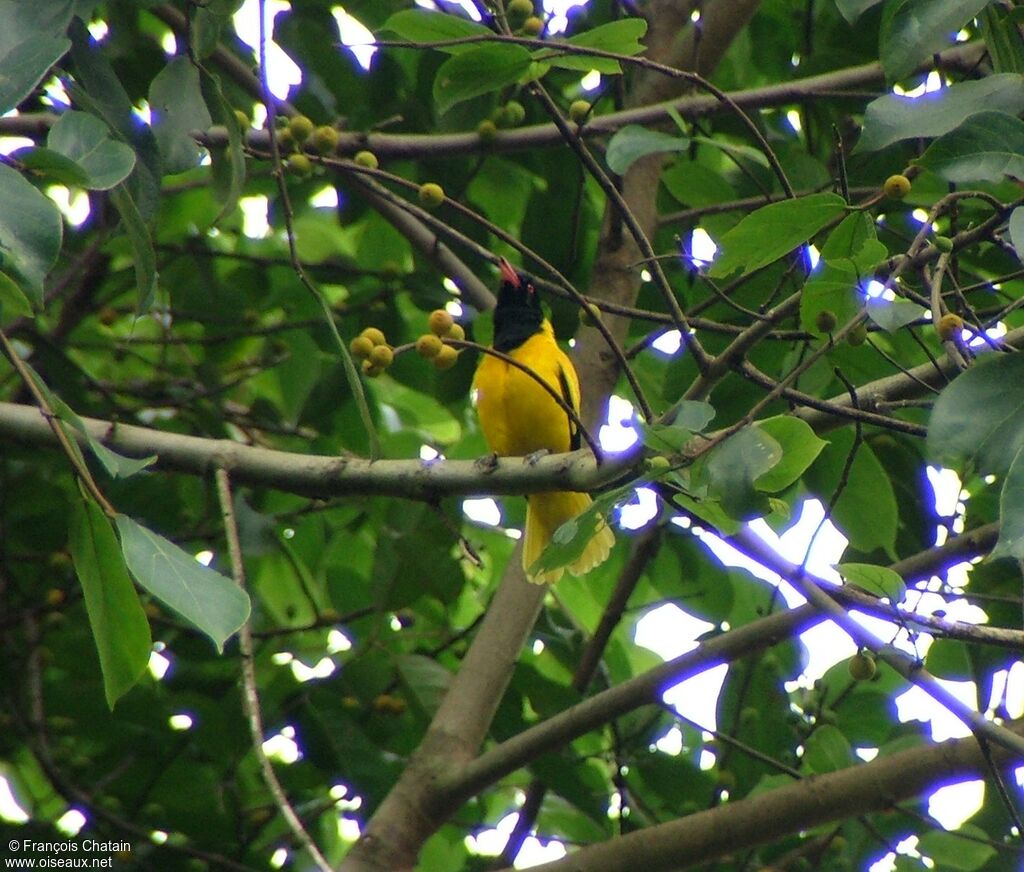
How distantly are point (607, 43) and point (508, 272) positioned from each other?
3.98 feet

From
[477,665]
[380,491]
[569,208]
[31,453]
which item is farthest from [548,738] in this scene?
[31,453]

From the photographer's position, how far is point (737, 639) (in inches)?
A: 102

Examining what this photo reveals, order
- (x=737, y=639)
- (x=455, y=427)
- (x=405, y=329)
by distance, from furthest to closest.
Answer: (x=455, y=427) < (x=405, y=329) < (x=737, y=639)

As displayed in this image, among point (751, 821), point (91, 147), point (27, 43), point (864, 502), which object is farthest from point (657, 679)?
point (27, 43)

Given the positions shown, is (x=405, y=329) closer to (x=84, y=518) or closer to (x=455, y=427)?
(x=455, y=427)

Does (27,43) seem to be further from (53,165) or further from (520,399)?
(520,399)

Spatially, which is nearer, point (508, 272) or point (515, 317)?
point (508, 272)

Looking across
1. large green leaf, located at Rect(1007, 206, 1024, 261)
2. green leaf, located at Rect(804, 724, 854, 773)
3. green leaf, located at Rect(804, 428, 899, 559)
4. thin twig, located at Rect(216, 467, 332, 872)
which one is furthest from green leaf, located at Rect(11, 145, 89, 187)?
green leaf, located at Rect(804, 724, 854, 773)

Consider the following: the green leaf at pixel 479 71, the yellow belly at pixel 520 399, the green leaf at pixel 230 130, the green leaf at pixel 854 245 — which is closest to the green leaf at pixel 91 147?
the green leaf at pixel 230 130

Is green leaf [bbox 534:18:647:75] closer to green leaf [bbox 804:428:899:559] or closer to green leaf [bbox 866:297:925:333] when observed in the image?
green leaf [bbox 866:297:925:333]

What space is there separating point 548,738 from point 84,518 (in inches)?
50.1

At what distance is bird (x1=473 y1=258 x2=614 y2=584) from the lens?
12.5 feet

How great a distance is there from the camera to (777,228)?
1.72m

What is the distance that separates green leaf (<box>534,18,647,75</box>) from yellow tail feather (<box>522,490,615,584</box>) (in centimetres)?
123
